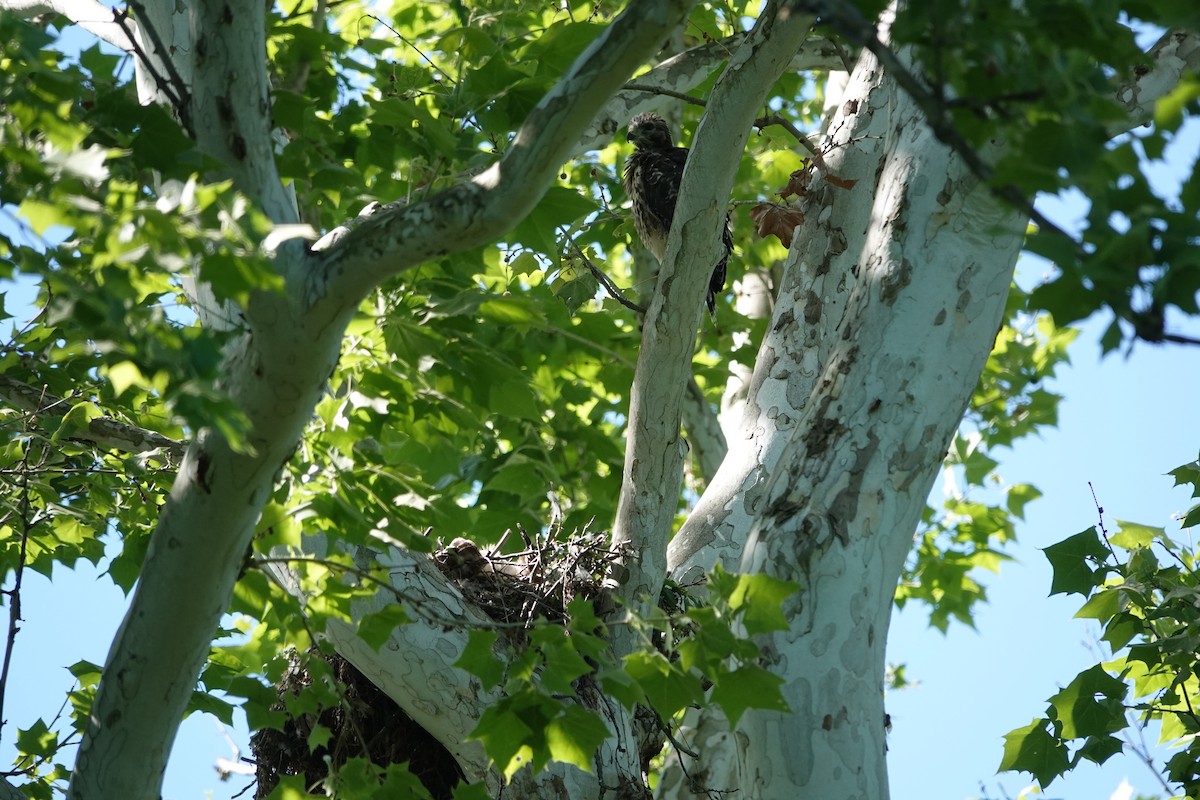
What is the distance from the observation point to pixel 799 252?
407 cm

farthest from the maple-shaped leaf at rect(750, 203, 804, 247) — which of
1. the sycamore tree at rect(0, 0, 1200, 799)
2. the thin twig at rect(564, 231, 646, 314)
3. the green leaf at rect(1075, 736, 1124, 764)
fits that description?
the green leaf at rect(1075, 736, 1124, 764)

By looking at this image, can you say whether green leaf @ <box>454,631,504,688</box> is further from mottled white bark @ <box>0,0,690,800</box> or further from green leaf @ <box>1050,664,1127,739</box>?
green leaf @ <box>1050,664,1127,739</box>

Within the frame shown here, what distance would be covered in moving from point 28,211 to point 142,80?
1.50 metres

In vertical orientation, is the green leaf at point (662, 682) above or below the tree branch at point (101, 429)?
below

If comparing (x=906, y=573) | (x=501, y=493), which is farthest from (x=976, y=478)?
(x=501, y=493)

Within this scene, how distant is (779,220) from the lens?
4.06m

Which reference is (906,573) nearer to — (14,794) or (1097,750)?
(1097,750)

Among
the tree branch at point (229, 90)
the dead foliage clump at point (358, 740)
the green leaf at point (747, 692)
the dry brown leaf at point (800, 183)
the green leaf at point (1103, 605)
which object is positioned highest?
the dry brown leaf at point (800, 183)

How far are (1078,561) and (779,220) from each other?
1.59 metres

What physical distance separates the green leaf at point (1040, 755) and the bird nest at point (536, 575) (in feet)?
4.13

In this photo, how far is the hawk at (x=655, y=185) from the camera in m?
5.09

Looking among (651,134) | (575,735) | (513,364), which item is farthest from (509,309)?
(651,134)

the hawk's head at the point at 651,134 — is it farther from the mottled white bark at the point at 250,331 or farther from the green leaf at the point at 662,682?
the green leaf at the point at 662,682

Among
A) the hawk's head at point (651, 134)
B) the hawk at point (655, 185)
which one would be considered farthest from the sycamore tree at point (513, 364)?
the hawk's head at point (651, 134)
